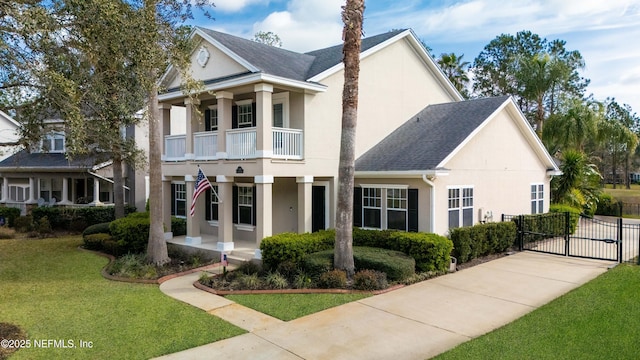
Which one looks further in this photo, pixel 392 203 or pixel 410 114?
pixel 410 114

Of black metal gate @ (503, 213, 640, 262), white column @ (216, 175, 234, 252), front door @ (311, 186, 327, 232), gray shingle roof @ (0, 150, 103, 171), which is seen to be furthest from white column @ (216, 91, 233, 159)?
black metal gate @ (503, 213, 640, 262)

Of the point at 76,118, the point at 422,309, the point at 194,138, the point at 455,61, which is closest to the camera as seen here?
the point at 76,118

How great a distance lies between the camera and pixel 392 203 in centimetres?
1545

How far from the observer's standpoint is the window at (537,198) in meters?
20.0

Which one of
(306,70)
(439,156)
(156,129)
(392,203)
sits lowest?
(392,203)

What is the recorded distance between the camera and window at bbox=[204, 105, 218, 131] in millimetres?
18891

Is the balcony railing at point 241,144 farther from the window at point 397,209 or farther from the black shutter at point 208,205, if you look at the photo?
→ the window at point 397,209

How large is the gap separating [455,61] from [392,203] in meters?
22.2

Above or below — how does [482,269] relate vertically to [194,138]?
below

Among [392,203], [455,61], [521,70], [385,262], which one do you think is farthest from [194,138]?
[521,70]

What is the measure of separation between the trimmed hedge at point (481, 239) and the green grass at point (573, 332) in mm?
4184

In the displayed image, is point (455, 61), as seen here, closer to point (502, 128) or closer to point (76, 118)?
point (502, 128)

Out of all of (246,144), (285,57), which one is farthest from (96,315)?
(285,57)

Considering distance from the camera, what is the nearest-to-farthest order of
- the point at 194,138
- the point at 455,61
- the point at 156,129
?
1. the point at 156,129
2. the point at 194,138
3. the point at 455,61
